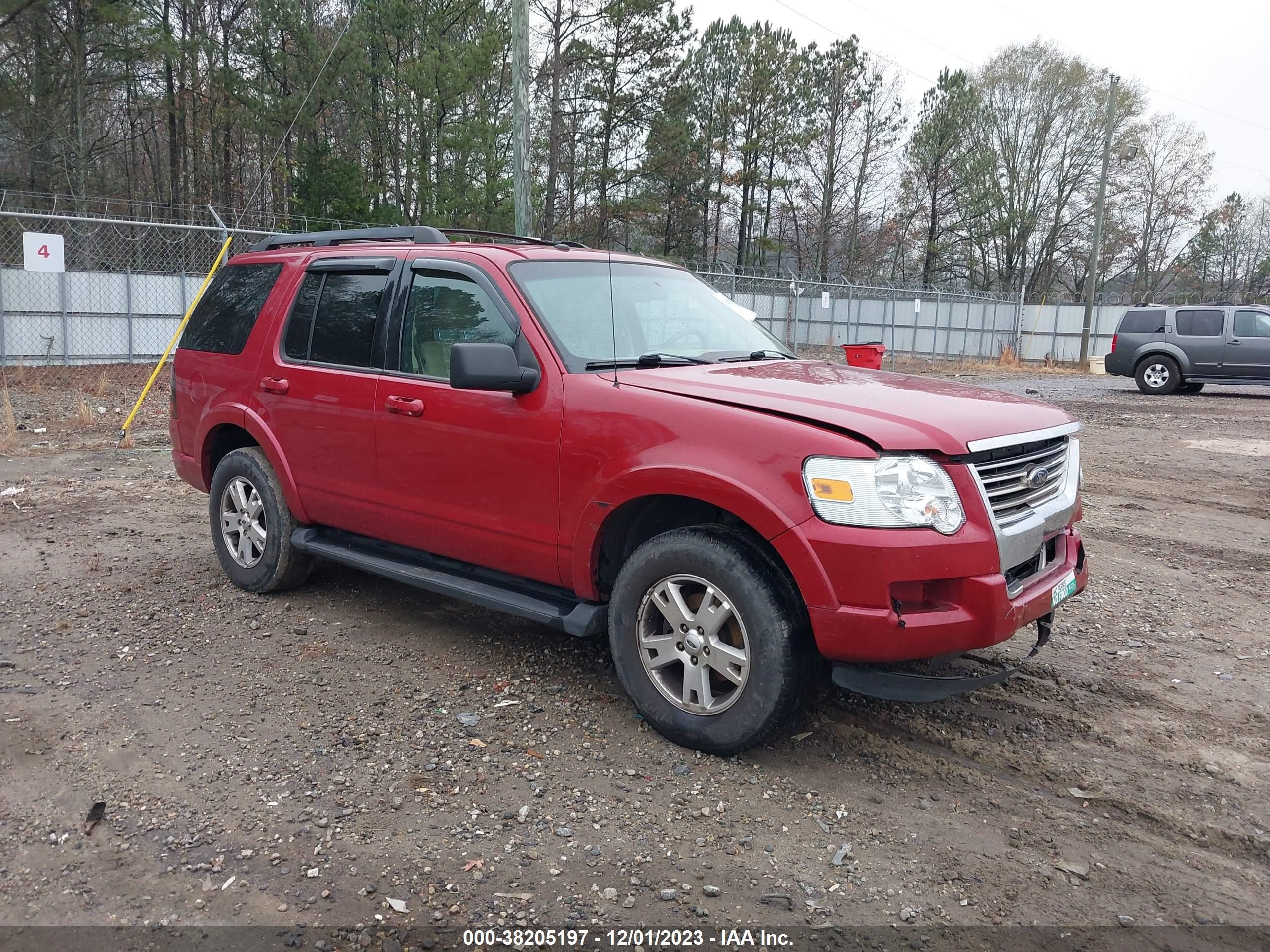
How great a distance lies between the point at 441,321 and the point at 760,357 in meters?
1.54

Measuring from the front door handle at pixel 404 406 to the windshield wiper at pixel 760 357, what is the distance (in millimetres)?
1412

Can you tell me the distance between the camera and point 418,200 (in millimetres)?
25859

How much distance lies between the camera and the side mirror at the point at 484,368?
3.83 metres

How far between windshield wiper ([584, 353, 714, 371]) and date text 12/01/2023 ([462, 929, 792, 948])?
7.30ft

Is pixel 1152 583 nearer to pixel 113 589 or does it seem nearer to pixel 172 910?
pixel 172 910

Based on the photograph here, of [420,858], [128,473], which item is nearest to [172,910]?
[420,858]

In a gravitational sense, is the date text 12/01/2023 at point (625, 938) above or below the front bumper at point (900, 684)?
below

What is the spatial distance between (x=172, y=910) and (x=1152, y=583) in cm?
575

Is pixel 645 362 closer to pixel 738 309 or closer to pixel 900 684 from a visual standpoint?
pixel 738 309

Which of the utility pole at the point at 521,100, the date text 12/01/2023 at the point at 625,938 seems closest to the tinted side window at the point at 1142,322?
the utility pole at the point at 521,100

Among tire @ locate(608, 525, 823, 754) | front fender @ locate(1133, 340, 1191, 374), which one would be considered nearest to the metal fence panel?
tire @ locate(608, 525, 823, 754)

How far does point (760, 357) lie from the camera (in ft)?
15.5

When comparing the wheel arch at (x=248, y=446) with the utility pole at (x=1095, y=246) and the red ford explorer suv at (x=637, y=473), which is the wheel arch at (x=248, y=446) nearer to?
the red ford explorer suv at (x=637, y=473)

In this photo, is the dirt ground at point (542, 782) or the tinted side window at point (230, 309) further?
the tinted side window at point (230, 309)
